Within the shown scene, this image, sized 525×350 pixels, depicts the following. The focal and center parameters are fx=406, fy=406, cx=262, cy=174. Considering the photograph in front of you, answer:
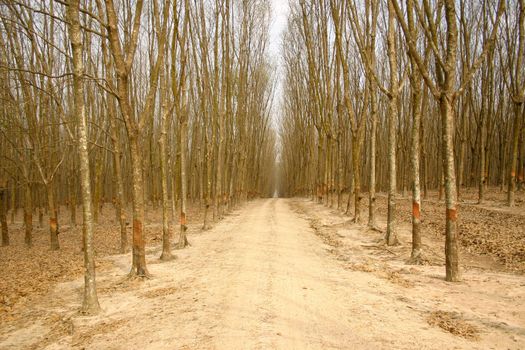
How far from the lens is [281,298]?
5727 mm

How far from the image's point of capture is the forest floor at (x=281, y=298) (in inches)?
177

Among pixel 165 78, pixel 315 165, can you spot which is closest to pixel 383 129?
pixel 315 165

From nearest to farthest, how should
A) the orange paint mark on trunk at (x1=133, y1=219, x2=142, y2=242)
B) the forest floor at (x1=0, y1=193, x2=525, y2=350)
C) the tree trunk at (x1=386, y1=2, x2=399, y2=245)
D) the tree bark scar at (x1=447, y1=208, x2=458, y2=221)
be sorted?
1. the forest floor at (x1=0, y1=193, x2=525, y2=350)
2. the tree bark scar at (x1=447, y1=208, x2=458, y2=221)
3. the orange paint mark on trunk at (x1=133, y1=219, x2=142, y2=242)
4. the tree trunk at (x1=386, y1=2, x2=399, y2=245)

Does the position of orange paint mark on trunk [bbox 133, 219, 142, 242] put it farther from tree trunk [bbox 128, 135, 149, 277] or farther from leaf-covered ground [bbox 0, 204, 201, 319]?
leaf-covered ground [bbox 0, 204, 201, 319]

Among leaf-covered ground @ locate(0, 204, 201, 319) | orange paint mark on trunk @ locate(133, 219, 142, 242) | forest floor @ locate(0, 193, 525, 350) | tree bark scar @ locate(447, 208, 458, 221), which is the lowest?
leaf-covered ground @ locate(0, 204, 201, 319)

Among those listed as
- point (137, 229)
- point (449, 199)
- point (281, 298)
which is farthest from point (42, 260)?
point (449, 199)

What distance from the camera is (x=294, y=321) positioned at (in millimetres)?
4836

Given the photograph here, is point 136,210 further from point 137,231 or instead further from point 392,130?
point 392,130

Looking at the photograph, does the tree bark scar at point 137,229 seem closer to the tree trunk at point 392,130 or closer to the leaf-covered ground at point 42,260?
the leaf-covered ground at point 42,260

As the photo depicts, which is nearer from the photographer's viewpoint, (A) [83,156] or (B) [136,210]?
(A) [83,156]

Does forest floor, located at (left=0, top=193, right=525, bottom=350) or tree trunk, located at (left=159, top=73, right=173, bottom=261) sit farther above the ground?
tree trunk, located at (left=159, top=73, right=173, bottom=261)

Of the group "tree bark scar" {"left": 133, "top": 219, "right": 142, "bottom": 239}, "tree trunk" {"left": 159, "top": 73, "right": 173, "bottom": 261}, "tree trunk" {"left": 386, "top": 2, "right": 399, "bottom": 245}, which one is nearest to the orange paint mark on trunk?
"tree bark scar" {"left": 133, "top": 219, "right": 142, "bottom": 239}

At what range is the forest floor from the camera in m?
4.48

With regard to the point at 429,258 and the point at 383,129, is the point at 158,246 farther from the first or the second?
the point at 383,129
